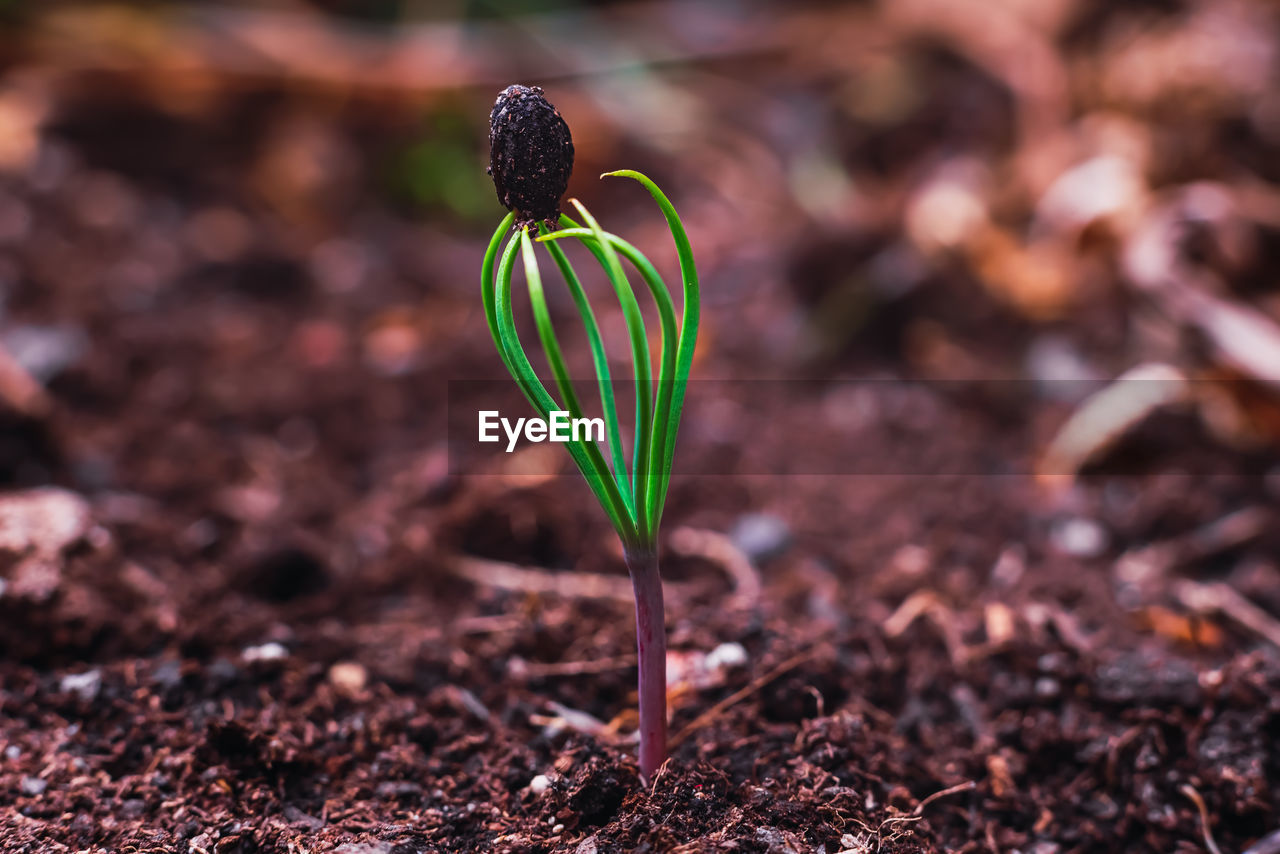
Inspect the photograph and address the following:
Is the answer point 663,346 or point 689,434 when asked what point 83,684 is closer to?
point 663,346

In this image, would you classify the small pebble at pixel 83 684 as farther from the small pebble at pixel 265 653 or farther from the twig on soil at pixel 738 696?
the twig on soil at pixel 738 696

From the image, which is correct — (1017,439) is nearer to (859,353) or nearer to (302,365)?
(859,353)

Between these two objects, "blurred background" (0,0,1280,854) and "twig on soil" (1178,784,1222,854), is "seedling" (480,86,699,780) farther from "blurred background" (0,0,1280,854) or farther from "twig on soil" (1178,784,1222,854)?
"twig on soil" (1178,784,1222,854)

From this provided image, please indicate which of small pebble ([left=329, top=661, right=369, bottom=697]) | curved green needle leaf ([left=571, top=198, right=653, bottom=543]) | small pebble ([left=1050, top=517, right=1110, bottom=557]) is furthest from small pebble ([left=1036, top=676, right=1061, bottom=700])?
small pebble ([left=329, top=661, right=369, bottom=697])

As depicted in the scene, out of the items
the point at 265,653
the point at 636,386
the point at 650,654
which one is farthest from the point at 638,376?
the point at 265,653

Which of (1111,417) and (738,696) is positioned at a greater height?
(1111,417)

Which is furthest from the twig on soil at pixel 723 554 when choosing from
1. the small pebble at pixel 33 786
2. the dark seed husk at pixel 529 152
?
the small pebble at pixel 33 786
